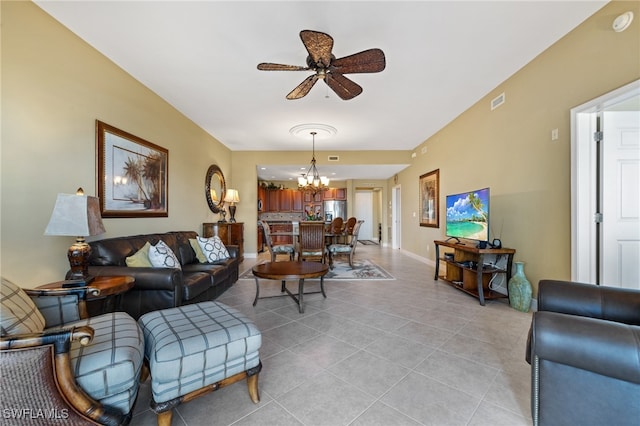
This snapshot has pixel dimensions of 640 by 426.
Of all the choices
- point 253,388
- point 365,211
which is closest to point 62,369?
point 253,388

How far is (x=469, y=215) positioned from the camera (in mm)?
3529

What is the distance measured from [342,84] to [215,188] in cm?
390

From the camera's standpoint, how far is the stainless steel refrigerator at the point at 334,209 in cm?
944

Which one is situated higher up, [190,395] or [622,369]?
[622,369]

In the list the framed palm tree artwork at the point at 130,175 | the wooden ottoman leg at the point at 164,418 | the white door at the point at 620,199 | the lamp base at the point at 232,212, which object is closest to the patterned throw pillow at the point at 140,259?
the framed palm tree artwork at the point at 130,175

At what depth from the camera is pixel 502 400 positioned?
58.6 inches

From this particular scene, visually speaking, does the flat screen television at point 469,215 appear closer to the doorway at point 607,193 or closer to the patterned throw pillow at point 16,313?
the doorway at point 607,193

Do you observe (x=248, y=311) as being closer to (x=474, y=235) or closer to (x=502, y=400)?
(x=502, y=400)

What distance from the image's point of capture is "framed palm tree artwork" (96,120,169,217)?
8.63 feet

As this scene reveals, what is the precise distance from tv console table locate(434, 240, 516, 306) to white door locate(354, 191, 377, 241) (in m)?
6.40

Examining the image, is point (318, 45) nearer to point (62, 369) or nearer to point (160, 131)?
point (62, 369)

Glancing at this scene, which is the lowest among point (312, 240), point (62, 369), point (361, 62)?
point (62, 369)

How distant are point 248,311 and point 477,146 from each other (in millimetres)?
4070

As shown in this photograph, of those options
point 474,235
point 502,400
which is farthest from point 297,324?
point 474,235
